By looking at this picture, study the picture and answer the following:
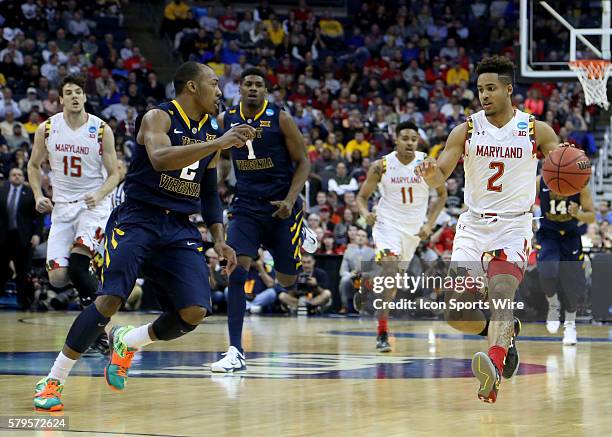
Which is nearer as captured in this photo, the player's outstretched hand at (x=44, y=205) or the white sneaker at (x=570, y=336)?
the player's outstretched hand at (x=44, y=205)

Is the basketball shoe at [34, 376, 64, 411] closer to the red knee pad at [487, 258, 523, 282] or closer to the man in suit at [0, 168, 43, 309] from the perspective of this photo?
the red knee pad at [487, 258, 523, 282]

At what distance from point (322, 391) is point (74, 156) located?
404 cm

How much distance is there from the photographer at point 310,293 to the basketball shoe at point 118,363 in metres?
11.1

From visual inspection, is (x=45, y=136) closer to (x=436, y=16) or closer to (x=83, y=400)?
(x=83, y=400)

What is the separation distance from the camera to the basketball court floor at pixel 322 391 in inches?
250

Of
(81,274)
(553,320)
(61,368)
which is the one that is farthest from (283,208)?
(553,320)

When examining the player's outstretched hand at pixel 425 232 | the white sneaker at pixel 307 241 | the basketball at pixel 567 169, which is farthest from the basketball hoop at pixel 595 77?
the basketball at pixel 567 169

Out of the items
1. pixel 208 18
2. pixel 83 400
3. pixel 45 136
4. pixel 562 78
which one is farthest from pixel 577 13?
pixel 83 400

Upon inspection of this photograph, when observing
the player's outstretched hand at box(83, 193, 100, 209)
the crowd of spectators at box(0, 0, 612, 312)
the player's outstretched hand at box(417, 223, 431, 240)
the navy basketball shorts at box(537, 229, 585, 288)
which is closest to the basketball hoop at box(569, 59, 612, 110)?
the crowd of spectators at box(0, 0, 612, 312)

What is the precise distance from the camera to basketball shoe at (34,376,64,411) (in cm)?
677

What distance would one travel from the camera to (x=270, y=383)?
8438 mm

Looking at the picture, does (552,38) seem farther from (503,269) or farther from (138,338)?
(138,338)

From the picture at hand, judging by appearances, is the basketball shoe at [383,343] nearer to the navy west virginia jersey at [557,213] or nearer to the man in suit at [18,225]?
the navy west virginia jersey at [557,213]

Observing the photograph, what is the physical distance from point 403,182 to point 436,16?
1844 centimetres
